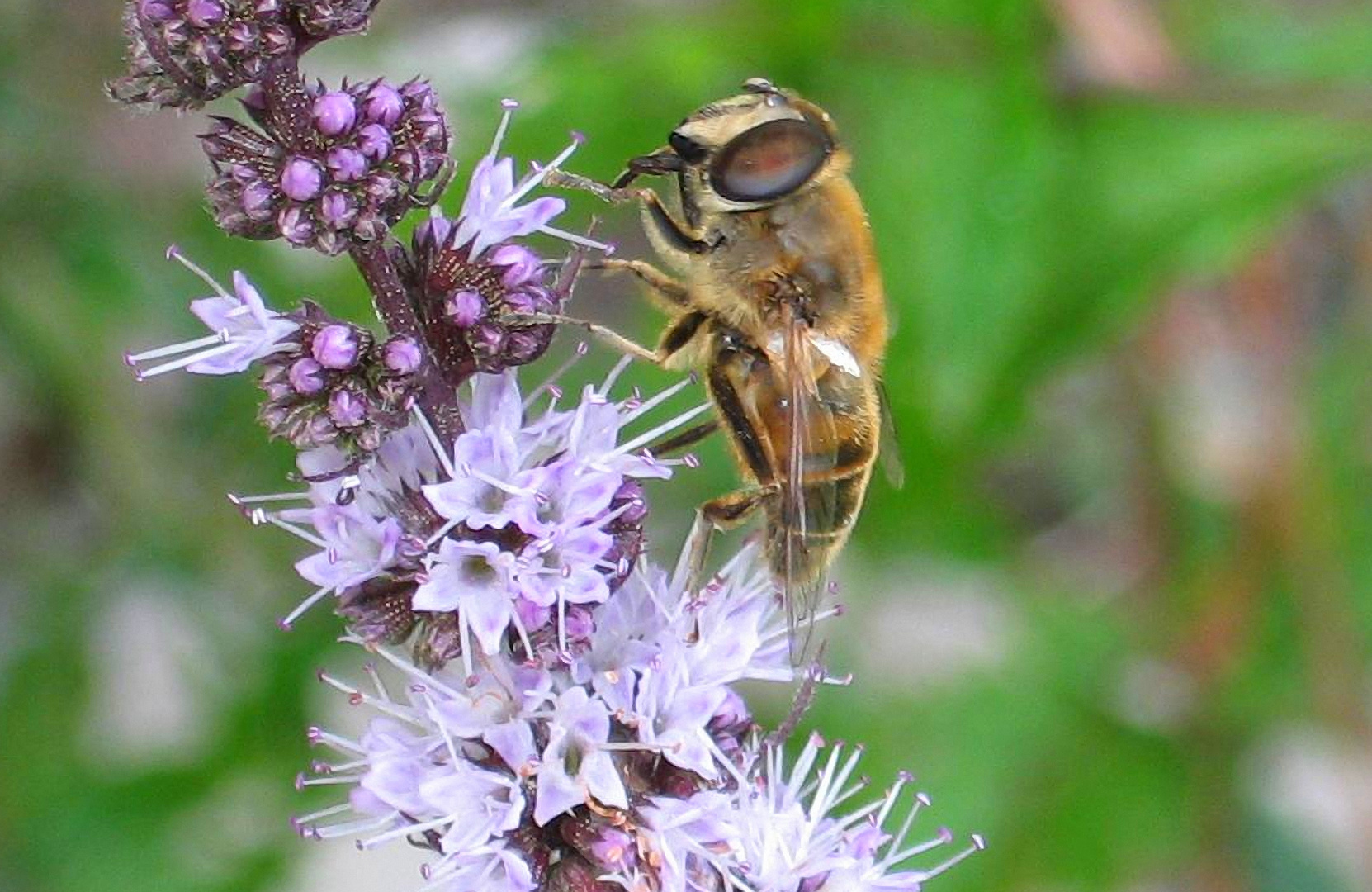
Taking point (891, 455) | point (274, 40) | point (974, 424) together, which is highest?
point (274, 40)

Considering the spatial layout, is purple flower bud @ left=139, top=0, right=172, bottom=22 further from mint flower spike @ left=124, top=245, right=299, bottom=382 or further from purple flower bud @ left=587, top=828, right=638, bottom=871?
purple flower bud @ left=587, top=828, right=638, bottom=871

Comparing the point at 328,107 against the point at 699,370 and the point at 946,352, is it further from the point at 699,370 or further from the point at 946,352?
the point at 946,352

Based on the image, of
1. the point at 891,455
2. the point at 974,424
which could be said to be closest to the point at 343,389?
the point at 891,455

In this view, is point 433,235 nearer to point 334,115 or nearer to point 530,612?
point 334,115

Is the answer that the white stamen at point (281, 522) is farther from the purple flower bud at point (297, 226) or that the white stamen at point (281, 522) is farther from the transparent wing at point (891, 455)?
the transparent wing at point (891, 455)

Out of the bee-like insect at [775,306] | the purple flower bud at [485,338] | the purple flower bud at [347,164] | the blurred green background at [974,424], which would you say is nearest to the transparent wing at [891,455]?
the bee-like insect at [775,306]

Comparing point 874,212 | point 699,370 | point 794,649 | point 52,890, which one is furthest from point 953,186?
point 52,890
